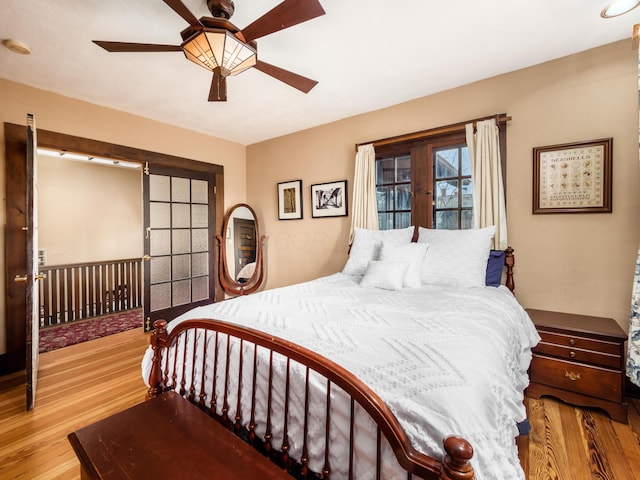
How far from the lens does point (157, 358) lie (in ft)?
5.49

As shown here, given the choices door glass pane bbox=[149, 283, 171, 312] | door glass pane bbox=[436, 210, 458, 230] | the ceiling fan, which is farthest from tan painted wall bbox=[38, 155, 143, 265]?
door glass pane bbox=[436, 210, 458, 230]

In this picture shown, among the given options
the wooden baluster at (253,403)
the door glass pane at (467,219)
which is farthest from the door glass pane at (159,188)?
the door glass pane at (467,219)

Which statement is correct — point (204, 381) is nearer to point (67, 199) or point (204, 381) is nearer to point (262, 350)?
point (262, 350)

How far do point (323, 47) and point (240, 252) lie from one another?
297 centimetres

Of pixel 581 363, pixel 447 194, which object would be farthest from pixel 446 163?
pixel 581 363

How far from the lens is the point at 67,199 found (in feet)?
14.8

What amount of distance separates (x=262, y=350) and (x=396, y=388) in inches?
23.0

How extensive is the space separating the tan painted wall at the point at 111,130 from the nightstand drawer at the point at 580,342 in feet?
12.9

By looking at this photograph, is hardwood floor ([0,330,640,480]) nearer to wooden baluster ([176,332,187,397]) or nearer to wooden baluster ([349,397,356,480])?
wooden baluster ([176,332,187,397])

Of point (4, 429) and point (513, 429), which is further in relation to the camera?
point (4, 429)

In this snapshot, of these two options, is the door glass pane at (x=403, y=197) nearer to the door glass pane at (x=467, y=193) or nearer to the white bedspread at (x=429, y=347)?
the door glass pane at (x=467, y=193)

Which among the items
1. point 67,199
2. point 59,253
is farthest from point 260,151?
point 59,253

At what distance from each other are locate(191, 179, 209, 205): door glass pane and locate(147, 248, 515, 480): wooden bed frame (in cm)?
275

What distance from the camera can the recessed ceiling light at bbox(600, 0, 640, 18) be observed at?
177cm
